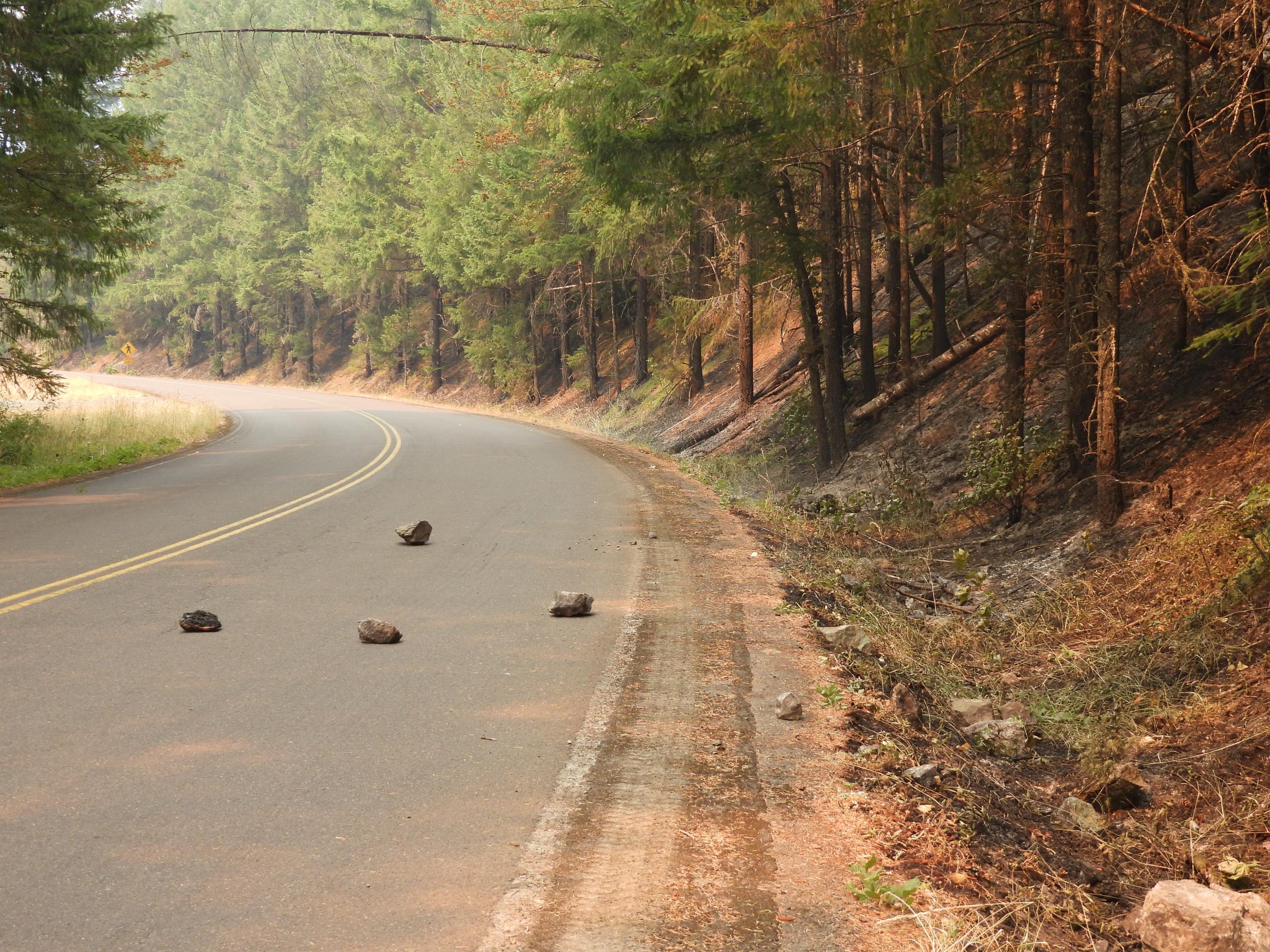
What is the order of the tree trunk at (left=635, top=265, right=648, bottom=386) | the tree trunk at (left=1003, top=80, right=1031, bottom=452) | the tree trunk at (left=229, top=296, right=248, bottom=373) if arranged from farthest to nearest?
the tree trunk at (left=229, top=296, right=248, bottom=373) → the tree trunk at (left=635, top=265, right=648, bottom=386) → the tree trunk at (left=1003, top=80, right=1031, bottom=452)

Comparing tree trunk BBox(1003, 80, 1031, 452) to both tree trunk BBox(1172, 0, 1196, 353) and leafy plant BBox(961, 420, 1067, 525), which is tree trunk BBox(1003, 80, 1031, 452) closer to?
leafy plant BBox(961, 420, 1067, 525)

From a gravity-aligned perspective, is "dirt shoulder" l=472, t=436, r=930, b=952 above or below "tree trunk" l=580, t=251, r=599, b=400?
below

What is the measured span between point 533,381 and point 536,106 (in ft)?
87.9

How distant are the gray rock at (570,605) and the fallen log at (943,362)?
1086cm

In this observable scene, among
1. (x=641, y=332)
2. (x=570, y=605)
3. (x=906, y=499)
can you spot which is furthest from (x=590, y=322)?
(x=570, y=605)

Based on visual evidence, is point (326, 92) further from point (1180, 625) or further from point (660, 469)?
point (1180, 625)

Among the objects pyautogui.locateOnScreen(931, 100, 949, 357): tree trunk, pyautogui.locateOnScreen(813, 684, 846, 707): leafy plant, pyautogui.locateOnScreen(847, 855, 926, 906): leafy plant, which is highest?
pyautogui.locateOnScreen(931, 100, 949, 357): tree trunk

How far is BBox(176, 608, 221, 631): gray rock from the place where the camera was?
7.48 metres

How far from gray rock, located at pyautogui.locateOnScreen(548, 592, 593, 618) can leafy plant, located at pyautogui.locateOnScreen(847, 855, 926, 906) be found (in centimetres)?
437

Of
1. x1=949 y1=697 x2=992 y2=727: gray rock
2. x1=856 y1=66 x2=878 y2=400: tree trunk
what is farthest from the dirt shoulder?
x1=856 y1=66 x2=878 y2=400: tree trunk

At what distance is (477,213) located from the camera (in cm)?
3828

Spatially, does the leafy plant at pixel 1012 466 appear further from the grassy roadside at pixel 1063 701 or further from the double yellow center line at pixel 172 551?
the double yellow center line at pixel 172 551

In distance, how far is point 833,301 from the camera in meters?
17.8

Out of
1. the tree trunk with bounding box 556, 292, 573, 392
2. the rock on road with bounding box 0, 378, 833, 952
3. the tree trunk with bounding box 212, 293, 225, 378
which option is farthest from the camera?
the tree trunk with bounding box 212, 293, 225, 378
